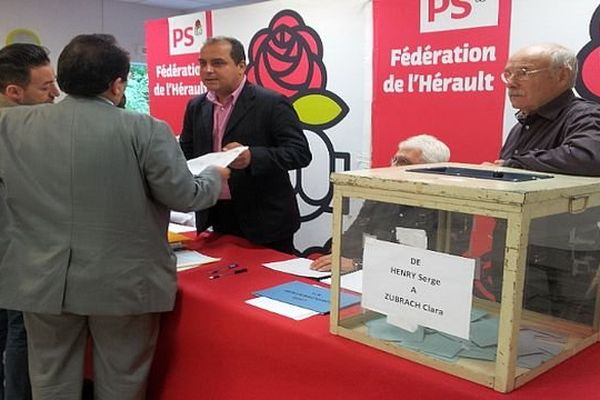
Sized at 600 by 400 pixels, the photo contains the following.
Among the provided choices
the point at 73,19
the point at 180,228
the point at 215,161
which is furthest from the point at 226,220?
the point at 73,19

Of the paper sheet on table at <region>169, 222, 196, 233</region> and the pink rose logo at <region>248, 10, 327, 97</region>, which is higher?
the pink rose logo at <region>248, 10, 327, 97</region>

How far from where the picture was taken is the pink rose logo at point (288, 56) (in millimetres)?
3330

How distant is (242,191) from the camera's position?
2174 millimetres

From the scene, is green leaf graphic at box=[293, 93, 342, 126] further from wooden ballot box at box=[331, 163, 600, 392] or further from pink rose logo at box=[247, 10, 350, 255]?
wooden ballot box at box=[331, 163, 600, 392]

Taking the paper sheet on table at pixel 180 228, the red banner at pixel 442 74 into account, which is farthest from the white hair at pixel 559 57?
the paper sheet on table at pixel 180 228

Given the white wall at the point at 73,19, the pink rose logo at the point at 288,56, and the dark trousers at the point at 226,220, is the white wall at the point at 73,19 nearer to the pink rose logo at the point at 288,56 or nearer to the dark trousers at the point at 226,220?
the pink rose logo at the point at 288,56

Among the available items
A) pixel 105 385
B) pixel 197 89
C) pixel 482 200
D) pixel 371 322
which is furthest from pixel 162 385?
pixel 197 89

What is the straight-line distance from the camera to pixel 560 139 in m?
1.69

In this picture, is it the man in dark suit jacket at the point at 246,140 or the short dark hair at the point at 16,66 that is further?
the man in dark suit jacket at the point at 246,140

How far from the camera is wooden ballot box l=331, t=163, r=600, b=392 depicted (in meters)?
0.88

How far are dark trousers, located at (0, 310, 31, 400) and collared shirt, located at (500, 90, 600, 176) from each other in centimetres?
164

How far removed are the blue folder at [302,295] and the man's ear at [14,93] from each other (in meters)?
1.18

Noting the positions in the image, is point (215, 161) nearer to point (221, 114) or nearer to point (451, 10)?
point (221, 114)

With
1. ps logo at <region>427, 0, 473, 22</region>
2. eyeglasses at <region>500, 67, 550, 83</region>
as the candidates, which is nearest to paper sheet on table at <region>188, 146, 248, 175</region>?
eyeglasses at <region>500, 67, 550, 83</region>
